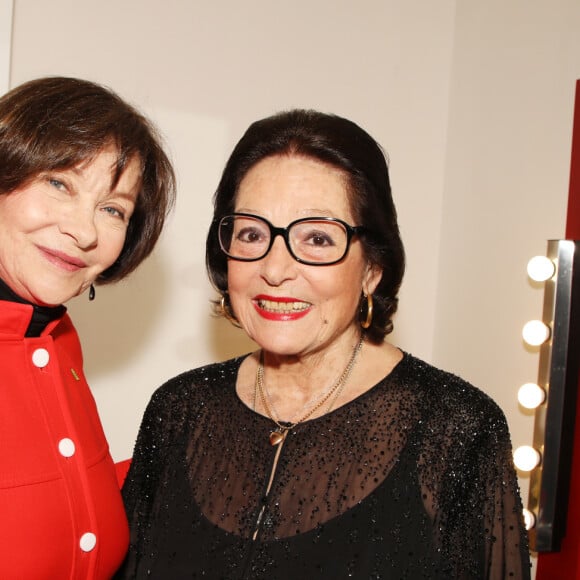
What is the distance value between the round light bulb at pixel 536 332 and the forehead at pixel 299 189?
84 centimetres

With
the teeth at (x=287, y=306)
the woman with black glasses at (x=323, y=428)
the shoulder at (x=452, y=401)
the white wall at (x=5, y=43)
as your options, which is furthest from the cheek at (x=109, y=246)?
the white wall at (x=5, y=43)

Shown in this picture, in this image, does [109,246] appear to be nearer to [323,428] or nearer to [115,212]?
[115,212]

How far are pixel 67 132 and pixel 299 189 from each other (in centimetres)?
48

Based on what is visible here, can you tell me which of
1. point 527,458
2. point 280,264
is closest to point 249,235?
point 280,264

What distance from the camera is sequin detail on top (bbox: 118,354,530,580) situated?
137cm

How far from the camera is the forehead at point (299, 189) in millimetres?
1453

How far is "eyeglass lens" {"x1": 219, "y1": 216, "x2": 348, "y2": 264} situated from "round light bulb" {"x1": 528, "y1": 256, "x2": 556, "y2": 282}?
0.81 meters

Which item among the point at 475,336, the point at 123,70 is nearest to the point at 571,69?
the point at 475,336

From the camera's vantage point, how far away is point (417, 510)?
138 cm

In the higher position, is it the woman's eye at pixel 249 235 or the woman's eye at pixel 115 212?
the woman's eye at pixel 115 212

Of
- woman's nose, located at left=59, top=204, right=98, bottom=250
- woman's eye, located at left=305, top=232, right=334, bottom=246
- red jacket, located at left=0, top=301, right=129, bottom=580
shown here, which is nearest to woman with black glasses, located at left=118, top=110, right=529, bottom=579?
woman's eye, located at left=305, top=232, right=334, bottom=246

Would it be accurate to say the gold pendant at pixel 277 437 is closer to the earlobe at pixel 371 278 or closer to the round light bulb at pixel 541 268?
the earlobe at pixel 371 278

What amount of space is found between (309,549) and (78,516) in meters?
0.46

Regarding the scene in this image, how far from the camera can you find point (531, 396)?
2025mm
